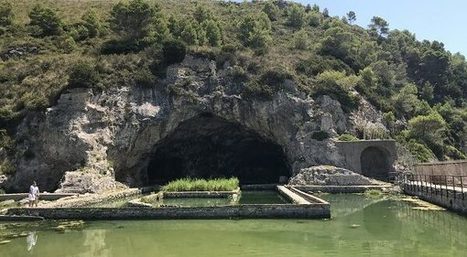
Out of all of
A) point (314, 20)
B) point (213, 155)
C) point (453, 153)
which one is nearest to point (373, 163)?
point (213, 155)

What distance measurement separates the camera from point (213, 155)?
56.9 meters

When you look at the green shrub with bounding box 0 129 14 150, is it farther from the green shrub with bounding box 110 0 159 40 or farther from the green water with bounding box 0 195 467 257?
the green shrub with bounding box 110 0 159 40

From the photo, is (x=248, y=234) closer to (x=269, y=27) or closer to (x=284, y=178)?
(x=284, y=178)

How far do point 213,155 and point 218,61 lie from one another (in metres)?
12.1

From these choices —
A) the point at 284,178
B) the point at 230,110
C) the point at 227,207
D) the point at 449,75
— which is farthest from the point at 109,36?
the point at 449,75

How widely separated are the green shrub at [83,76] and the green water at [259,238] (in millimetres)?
21892

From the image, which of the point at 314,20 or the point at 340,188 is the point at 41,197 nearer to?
the point at 340,188

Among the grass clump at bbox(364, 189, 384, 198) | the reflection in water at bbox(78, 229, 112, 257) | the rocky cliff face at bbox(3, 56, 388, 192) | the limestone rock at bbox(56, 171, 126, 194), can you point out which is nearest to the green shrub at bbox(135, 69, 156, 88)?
the rocky cliff face at bbox(3, 56, 388, 192)

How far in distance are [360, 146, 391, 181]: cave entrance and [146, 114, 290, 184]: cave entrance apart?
340 inches

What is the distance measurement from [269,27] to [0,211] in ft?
218

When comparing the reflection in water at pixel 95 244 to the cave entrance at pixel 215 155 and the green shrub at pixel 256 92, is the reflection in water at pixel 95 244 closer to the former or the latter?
the cave entrance at pixel 215 155

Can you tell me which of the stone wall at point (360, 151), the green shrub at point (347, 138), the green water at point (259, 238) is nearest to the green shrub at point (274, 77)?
the green shrub at point (347, 138)

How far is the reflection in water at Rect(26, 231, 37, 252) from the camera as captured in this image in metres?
16.7

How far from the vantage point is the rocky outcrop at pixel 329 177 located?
137 feet
